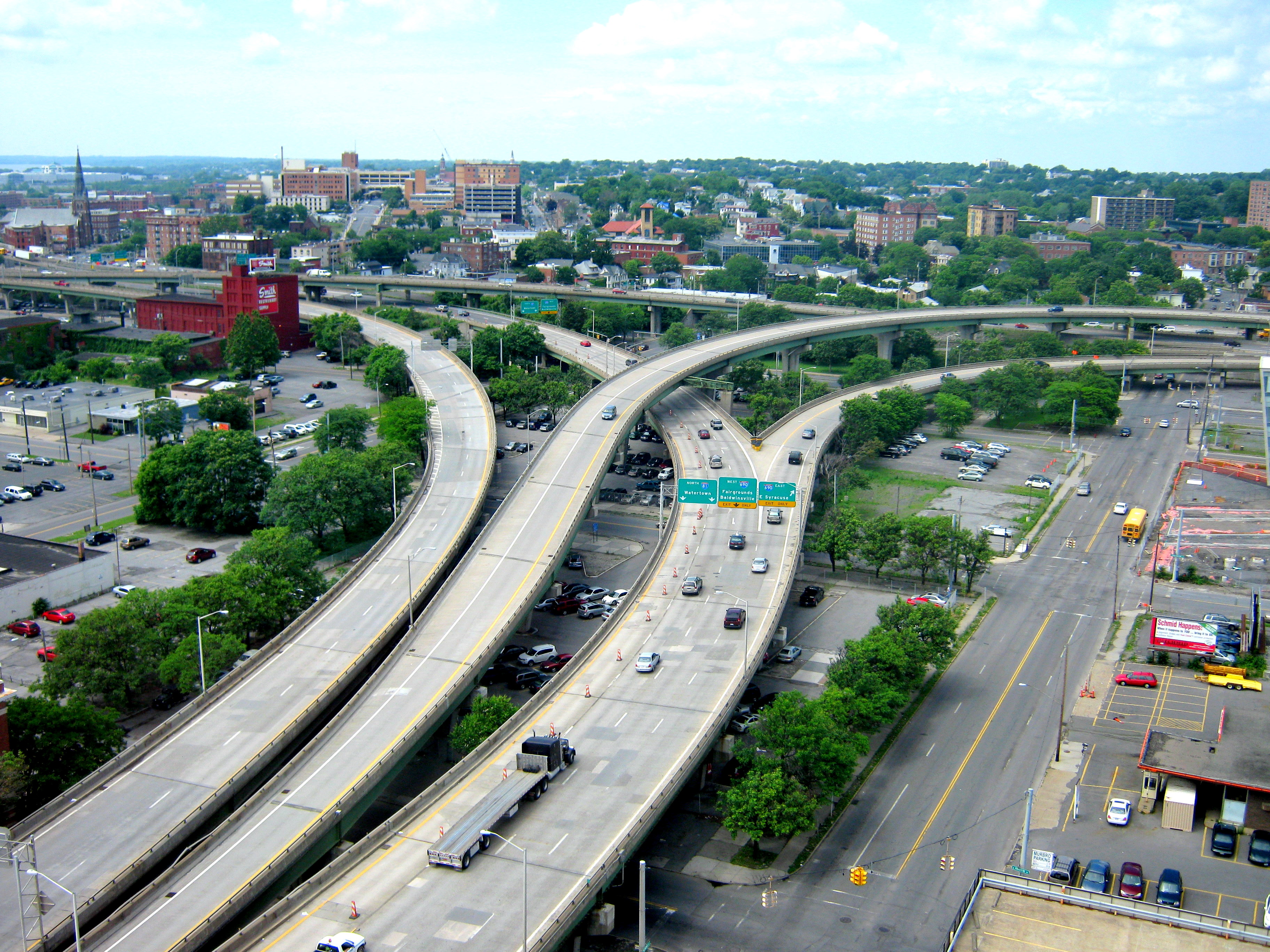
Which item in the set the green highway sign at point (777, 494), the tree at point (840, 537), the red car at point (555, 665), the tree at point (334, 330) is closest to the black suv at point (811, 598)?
the tree at point (840, 537)

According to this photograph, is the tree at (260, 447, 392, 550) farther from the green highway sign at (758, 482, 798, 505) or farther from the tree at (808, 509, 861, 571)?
the tree at (808, 509, 861, 571)

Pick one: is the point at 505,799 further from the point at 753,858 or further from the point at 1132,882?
the point at 1132,882

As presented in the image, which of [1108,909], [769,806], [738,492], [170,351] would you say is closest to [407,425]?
[738,492]

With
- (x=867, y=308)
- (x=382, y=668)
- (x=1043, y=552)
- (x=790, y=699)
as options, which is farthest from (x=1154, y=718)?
(x=867, y=308)

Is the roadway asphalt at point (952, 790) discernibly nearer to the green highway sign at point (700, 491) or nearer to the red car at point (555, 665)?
the green highway sign at point (700, 491)

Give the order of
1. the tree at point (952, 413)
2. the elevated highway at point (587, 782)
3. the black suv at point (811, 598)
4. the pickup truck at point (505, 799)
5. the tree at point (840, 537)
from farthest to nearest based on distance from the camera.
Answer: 1. the tree at point (952, 413)
2. the tree at point (840, 537)
3. the black suv at point (811, 598)
4. the pickup truck at point (505, 799)
5. the elevated highway at point (587, 782)

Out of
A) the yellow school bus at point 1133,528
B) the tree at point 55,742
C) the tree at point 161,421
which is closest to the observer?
the tree at point 55,742
